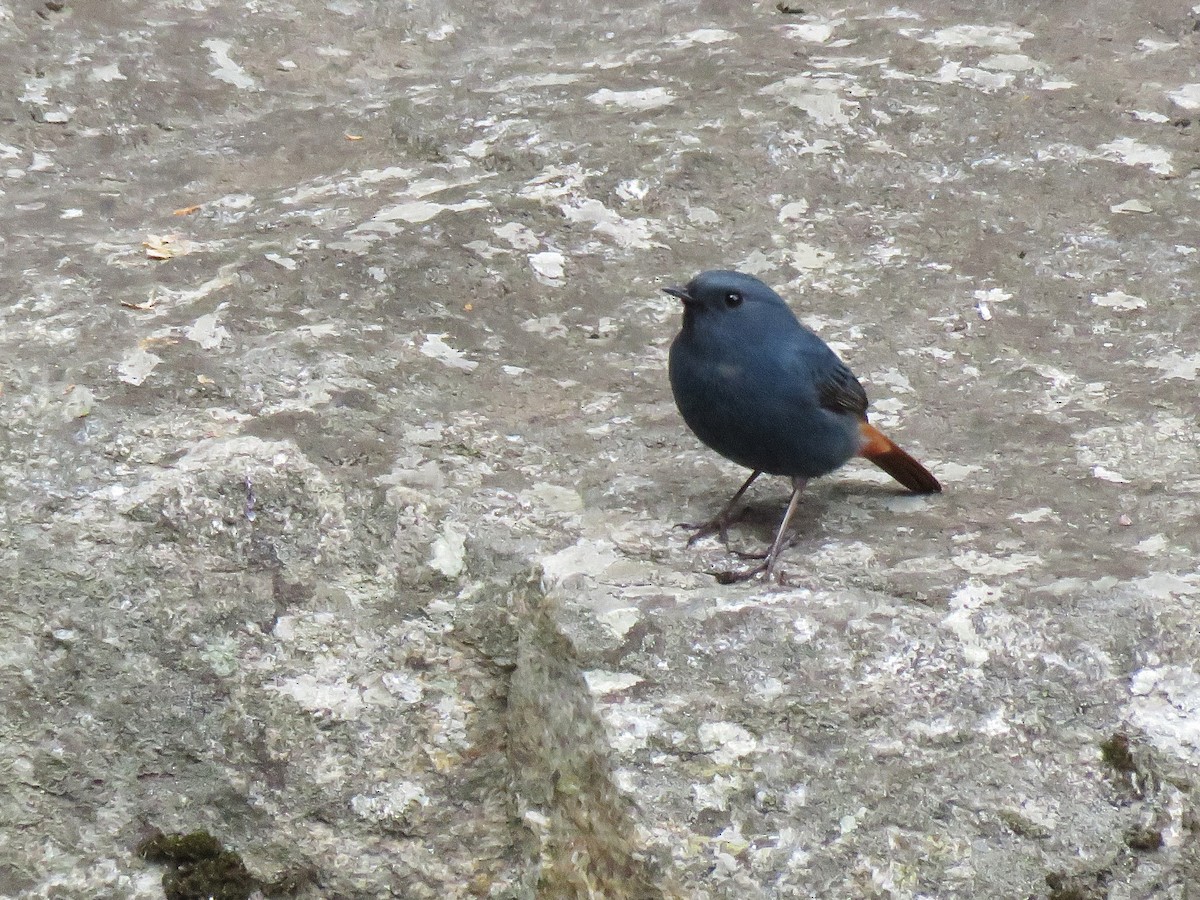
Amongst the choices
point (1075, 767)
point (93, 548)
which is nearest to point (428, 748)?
point (93, 548)

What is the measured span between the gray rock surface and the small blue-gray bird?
18cm

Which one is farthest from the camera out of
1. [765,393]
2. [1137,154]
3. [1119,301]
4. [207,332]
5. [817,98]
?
[817,98]

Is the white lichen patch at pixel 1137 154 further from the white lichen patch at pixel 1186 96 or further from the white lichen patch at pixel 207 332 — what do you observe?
the white lichen patch at pixel 207 332

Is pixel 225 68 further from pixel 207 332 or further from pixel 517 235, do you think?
pixel 207 332

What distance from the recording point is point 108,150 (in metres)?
5.84

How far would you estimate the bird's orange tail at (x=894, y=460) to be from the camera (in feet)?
12.9

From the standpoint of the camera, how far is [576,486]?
3988mm

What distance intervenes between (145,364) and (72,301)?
0.52m

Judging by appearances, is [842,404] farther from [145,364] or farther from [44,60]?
[44,60]

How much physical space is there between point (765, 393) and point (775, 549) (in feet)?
1.54

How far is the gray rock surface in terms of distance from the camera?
10.3ft

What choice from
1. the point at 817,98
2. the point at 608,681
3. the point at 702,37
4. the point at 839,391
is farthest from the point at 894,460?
the point at 702,37

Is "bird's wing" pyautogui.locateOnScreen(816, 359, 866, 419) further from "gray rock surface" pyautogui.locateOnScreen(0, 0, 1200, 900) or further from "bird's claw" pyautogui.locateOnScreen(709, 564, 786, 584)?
"bird's claw" pyautogui.locateOnScreen(709, 564, 786, 584)

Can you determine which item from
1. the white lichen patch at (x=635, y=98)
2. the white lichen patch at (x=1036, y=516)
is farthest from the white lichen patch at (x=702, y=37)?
the white lichen patch at (x=1036, y=516)
